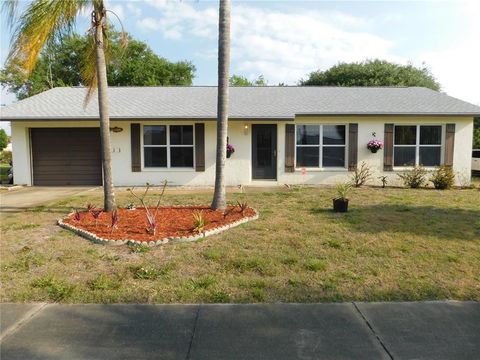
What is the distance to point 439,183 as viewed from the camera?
13281 millimetres

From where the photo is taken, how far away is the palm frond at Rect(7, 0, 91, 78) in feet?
22.9

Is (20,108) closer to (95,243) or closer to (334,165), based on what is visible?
(95,243)

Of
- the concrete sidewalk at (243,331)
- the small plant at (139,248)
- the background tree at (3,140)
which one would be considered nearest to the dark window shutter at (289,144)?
the small plant at (139,248)

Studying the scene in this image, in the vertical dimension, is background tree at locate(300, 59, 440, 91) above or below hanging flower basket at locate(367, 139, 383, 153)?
above

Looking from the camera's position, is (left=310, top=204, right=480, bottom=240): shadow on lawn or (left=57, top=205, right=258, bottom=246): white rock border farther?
(left=310, top=204, right=480, bottom=240): shadow on lawn

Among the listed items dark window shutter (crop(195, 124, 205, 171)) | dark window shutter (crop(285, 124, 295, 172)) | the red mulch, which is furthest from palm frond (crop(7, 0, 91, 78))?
dark window shutter (crop(285, 124, 295, 172))

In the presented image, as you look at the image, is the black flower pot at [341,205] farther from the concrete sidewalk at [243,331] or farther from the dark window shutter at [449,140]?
the dark window shutter at [449,140]

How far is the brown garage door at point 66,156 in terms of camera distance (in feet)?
47.3

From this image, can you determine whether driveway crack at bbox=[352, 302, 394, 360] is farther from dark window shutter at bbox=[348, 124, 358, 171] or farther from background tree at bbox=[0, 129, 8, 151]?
background tree at bbox=[0, 129, 8, 151]

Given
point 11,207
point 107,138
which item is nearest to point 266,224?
point 107,138

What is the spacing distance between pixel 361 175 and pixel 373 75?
26.6 m

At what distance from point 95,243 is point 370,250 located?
4450 mm

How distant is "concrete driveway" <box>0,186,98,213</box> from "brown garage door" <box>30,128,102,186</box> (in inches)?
23.7

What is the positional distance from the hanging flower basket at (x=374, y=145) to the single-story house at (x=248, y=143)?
22cm
